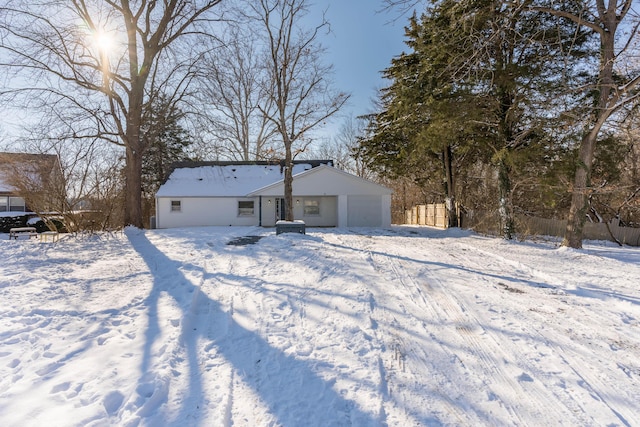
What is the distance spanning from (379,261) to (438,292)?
268cm

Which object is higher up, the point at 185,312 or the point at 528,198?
the point at 528,198

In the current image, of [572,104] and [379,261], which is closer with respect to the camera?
[379,261]

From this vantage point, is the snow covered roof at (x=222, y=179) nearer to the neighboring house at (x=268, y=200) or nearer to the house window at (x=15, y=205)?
the neighboring house at (x=268, y=200)

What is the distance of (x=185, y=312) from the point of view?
14.1 ft

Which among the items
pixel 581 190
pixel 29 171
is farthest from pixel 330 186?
pixel 29 171

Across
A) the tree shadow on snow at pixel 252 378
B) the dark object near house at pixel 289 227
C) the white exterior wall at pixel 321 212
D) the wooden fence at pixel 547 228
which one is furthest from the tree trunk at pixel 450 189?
the tree shadow on snow at pixel 252 378

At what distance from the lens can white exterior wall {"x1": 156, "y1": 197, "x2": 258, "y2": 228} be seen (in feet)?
73.5

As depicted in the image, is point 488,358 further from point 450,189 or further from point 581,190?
point 450,189

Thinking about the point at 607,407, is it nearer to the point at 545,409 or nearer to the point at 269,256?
the point at 545,409

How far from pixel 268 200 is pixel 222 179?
4.09 metres

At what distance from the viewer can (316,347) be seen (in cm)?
340

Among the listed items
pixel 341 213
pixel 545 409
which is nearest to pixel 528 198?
pixel 341 213

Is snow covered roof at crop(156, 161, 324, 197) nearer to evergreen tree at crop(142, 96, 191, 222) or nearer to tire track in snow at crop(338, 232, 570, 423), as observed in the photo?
evergreen tree at crop(142, 96, 191, 222)

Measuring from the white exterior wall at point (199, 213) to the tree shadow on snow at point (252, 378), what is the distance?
60.4ft
